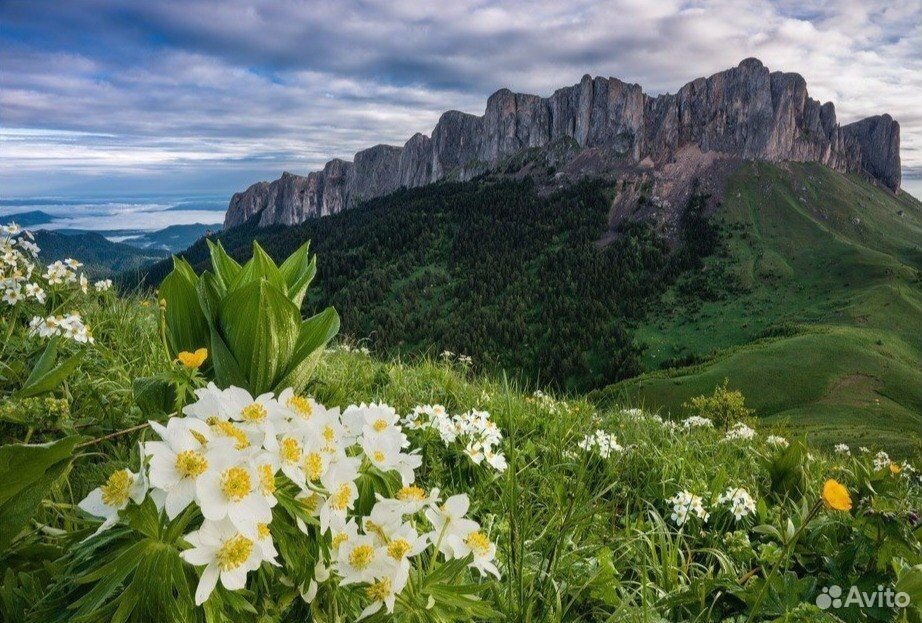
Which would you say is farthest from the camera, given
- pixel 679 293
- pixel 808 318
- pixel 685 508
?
pixel 679 293

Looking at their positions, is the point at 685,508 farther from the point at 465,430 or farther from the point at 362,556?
the point at 362,556

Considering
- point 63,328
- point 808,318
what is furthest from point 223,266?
point 808,318

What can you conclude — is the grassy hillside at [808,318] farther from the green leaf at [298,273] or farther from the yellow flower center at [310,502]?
the yellow flower center at [310,502]

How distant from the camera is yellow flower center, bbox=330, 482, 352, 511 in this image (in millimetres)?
1366

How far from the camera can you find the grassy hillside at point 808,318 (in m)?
79.9

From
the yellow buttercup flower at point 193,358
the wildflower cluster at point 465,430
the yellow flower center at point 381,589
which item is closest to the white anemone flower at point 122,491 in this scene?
the yellow flower center at point 381,589

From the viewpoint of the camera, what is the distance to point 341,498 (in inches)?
53.8

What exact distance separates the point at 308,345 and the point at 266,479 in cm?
171

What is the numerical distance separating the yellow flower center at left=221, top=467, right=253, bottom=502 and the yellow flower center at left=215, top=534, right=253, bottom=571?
11cm

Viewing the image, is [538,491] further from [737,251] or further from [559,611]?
[737,251]

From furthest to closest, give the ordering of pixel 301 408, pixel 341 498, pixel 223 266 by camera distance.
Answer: pixel 223 266 → pixel 301 408 → pixel 341 498

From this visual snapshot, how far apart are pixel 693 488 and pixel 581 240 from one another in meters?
169

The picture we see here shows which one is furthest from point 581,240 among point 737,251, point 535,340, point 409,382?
point 409,382

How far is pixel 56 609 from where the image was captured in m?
1.38
